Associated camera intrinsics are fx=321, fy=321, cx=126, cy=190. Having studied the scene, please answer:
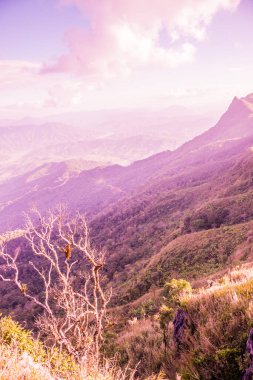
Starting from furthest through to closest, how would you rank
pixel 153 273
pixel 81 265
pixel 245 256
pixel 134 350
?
pixel 81 265 < pixel 153 273 < pixel 245 256 < pixel 134 350

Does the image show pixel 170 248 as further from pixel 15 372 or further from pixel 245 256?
pixel 15 372

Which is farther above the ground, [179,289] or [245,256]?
[179,289]

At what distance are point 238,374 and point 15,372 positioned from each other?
152 inches

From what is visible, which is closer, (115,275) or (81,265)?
(115,275)

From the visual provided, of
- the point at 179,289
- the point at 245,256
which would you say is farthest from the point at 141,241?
the point at 179,289

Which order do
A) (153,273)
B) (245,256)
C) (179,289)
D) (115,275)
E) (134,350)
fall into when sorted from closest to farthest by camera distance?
(134,350) < (179,289) < (245,256) < (153,273) < (115,275)

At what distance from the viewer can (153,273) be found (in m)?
36.1

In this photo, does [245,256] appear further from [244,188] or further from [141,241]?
[141,241]

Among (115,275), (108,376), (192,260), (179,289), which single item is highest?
(108,376)

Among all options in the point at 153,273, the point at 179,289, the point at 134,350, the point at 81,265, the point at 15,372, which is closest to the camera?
the point at 15,372

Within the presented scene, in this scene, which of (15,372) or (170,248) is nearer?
(15,372)

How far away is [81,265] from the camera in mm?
68125

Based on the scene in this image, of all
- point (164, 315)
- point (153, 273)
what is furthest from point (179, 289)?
point (153, 273)

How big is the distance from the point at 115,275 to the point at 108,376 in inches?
1907
